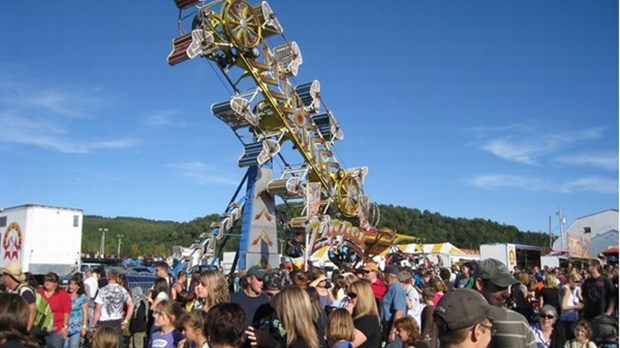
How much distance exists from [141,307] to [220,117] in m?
12.4

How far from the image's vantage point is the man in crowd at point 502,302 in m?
3.27

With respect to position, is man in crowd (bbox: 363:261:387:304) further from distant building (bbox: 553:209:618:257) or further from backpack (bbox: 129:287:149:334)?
distant building (bbox: 553:209:618:257)

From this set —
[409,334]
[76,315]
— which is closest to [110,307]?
[76,315]

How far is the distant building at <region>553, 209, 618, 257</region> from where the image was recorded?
4418 cm

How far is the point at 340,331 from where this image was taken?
4602mm

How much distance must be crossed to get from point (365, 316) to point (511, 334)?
7.10 feet

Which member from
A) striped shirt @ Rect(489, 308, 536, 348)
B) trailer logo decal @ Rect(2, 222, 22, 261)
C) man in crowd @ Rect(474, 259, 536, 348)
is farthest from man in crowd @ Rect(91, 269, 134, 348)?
trailer logo decal @ Rect(2, 222, 22, 261)

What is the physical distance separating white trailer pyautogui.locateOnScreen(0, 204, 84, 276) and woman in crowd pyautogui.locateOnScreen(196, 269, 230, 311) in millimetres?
16774

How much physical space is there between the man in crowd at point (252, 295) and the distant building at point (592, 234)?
41.5m

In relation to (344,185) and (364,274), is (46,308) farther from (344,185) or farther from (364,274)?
(344,185)

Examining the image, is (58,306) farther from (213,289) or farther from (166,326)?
(213,289)

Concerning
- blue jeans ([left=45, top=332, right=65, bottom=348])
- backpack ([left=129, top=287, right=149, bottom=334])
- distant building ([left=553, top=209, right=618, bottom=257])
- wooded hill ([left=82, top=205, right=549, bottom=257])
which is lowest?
blue jeans ([left=45, top=332, right=65, bottom=348])

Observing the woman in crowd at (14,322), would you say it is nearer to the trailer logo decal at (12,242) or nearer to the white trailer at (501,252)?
the trailer logo decal at (12,242)

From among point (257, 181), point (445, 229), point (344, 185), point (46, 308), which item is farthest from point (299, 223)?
point (445, 229)
